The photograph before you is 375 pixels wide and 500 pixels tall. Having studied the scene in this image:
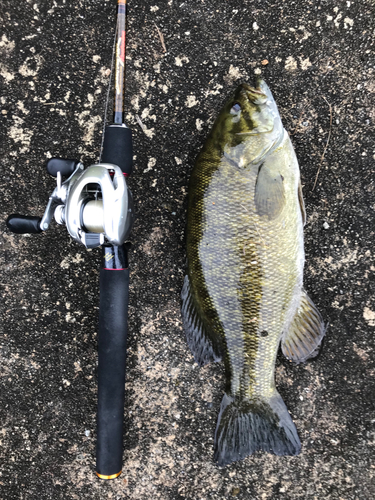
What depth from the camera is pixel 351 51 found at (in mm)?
1832

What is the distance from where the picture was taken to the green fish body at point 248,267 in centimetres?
155

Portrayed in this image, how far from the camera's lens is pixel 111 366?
1692 mm

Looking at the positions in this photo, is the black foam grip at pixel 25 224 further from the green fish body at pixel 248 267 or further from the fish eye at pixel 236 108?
the fish eye at pixel 236 108

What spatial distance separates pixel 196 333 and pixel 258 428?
604 mm

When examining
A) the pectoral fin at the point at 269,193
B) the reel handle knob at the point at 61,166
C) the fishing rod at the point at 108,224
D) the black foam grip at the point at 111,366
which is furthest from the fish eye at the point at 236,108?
the black foam grip at the point at 111,366

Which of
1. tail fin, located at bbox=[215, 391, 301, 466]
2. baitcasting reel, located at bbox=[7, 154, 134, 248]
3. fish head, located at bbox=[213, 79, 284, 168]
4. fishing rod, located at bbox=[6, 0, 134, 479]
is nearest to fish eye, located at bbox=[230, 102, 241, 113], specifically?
fish head, located at bbox=[213, 79, 284, 168]

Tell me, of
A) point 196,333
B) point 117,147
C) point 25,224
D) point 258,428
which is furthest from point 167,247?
point 258,428

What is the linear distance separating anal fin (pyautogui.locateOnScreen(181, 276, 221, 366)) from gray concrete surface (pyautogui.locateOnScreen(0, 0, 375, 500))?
0.19 metres

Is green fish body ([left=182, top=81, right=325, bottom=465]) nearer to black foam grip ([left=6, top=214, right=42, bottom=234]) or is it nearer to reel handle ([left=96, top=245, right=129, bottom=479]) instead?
reel handle ([left=96, top=245, right=129, bottom=479])

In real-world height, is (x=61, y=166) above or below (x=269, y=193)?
above

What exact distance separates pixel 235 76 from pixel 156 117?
0.52 m

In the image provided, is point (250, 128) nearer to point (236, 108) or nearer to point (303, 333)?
point (236, 108)

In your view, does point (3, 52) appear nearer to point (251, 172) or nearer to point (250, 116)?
point (250, 116)

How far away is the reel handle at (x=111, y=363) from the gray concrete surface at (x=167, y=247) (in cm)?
23
